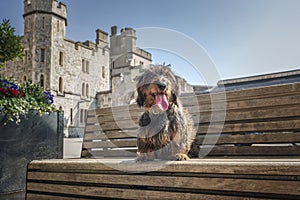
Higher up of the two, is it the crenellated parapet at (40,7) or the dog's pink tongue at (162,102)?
the crenellated parapet at (40,7)

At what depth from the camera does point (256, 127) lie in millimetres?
1640

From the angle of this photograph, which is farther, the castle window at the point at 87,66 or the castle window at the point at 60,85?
the castle window at the point at 87,66

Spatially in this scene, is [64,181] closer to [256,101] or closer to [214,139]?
[214,139]

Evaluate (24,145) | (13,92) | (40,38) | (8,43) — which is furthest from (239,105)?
(40,38)

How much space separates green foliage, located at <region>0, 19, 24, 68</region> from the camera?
296 centimetres

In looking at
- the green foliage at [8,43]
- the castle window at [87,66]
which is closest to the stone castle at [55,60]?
the castle window at [87,66]

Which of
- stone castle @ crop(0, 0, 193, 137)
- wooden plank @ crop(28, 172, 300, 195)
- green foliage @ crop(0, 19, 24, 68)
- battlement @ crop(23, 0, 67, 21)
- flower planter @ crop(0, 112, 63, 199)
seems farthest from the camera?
battlement @ crop(23, 0, 67, 21)

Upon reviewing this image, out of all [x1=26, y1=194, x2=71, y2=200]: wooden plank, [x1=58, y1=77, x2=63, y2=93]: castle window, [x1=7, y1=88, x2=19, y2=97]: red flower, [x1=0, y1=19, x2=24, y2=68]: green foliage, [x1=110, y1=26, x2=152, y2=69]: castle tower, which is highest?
[x1=58, y1=77, x2=63, y2=93]: castle window

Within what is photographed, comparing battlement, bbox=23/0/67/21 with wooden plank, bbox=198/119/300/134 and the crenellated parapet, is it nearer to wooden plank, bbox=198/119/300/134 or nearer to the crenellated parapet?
the crenellated parapet

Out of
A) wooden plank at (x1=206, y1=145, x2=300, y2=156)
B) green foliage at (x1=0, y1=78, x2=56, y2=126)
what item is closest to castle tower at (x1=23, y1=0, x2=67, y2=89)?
green foliage at (x1=0, y1=78, x2=56, y2=126)

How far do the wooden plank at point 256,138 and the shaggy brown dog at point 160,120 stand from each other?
47 cm

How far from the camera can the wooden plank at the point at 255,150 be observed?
4.89ft

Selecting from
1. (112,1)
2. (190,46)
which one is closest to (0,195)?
(190,46)

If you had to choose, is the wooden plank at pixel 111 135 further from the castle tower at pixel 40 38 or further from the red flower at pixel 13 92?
the castle tower at pixel 40 38
